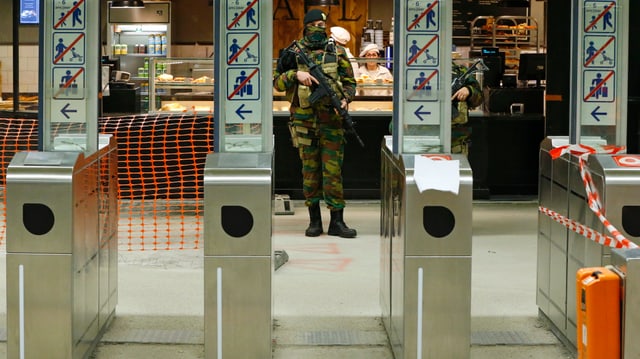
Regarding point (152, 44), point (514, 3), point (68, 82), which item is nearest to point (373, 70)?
point (514, 3)

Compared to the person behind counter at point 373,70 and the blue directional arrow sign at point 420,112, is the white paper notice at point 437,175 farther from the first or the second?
the person behind counter at point 373,70

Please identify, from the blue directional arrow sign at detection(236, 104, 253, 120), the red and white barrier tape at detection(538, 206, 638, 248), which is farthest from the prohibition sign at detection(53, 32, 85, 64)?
the red and white barrier tape at detection(538, 206, 638, 248)

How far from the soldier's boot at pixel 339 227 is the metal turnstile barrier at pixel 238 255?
386 cm

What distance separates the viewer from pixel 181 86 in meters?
10.7

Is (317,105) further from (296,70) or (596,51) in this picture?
(596,51)

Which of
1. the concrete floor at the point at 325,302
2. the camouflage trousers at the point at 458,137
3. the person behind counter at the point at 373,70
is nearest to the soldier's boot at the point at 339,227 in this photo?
the concrete floor at the point at 325,302

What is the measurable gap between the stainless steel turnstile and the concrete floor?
1.85 ft

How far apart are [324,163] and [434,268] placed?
3849 mm

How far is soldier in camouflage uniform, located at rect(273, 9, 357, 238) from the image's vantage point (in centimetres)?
849

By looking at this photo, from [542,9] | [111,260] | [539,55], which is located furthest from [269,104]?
[542,9]

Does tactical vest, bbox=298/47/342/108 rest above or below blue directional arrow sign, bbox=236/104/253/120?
above

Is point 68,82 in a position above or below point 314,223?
above

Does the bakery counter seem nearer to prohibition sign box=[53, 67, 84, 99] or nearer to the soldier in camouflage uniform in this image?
the soldier in camouflage uniform

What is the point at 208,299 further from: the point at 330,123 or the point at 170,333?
the point at 330,123
